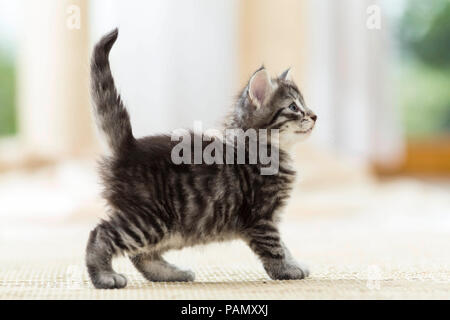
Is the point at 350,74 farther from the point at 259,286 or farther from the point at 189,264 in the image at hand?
the point at 259,286

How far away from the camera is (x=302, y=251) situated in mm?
1999

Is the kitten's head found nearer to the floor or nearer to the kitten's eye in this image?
the kitten's eye

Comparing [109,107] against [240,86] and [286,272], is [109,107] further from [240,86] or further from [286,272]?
[240,86]

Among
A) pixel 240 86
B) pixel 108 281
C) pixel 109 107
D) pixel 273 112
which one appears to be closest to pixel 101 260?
pixel 108 281

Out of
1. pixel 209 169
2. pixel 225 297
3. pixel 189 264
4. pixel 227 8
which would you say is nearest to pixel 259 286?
pixel 225 297

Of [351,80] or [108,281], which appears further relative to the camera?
[351,80]

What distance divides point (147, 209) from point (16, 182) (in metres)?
2.38

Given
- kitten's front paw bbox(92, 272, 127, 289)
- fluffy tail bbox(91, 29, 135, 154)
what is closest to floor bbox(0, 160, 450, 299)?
kitten's front paw bbox(92, 272, 127, 289)

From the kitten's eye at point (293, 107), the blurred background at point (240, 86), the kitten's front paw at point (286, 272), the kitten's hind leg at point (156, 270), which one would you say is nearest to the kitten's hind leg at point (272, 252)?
the kitten's front paw at point (286, 272)

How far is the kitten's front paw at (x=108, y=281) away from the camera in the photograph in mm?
1332

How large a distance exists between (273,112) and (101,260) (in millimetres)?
506

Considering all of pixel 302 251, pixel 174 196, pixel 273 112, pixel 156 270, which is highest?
pixel 273 112

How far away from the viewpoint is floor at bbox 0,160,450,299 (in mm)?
1300

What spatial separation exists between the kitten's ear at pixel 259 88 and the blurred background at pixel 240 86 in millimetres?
1373
